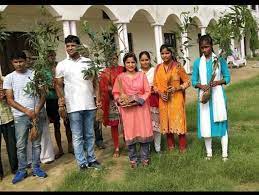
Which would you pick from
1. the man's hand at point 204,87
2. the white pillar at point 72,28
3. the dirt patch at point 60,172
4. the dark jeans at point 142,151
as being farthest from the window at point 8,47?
the man's hand at point 204,87

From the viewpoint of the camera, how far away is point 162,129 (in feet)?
17.7

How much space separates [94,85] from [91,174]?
3.67 ft

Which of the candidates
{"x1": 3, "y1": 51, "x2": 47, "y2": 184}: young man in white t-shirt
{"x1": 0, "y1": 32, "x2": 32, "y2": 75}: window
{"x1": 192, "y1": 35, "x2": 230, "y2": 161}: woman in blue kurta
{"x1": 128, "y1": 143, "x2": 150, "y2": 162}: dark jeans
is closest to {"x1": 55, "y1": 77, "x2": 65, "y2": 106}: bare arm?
{"x1": 3, "y1": 51, "x2": 47, "y2": 184}: young man in white t-shirt

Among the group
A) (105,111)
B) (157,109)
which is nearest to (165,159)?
(157,109)

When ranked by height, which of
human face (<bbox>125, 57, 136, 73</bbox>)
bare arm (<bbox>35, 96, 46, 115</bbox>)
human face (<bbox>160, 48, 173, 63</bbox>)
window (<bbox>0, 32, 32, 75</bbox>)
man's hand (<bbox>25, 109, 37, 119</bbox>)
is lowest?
man's hand (<bbox>25, 109, 37, 119</bbox>)

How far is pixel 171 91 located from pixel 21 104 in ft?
6.44

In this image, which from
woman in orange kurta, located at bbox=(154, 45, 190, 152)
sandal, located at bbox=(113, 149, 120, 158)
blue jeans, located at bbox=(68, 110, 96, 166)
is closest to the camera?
blue jeans, located at bbox=(68, 110, 96, 166)

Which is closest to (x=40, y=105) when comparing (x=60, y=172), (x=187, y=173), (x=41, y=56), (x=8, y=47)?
(x=41, y=56)

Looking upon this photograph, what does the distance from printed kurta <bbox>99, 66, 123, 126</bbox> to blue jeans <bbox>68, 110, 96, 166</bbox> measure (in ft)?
2.34

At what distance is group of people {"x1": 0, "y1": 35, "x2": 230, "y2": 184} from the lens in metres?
4.75

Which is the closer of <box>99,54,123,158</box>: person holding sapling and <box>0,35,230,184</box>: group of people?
<box>0,35,230,184</box>: group of people

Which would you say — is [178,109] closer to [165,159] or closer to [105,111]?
[165,159]

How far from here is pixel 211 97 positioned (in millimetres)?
4992

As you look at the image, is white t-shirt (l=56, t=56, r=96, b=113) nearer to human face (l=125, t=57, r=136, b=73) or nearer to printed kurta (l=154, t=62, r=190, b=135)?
human face (l=125, t=57, r=136, b=73)
